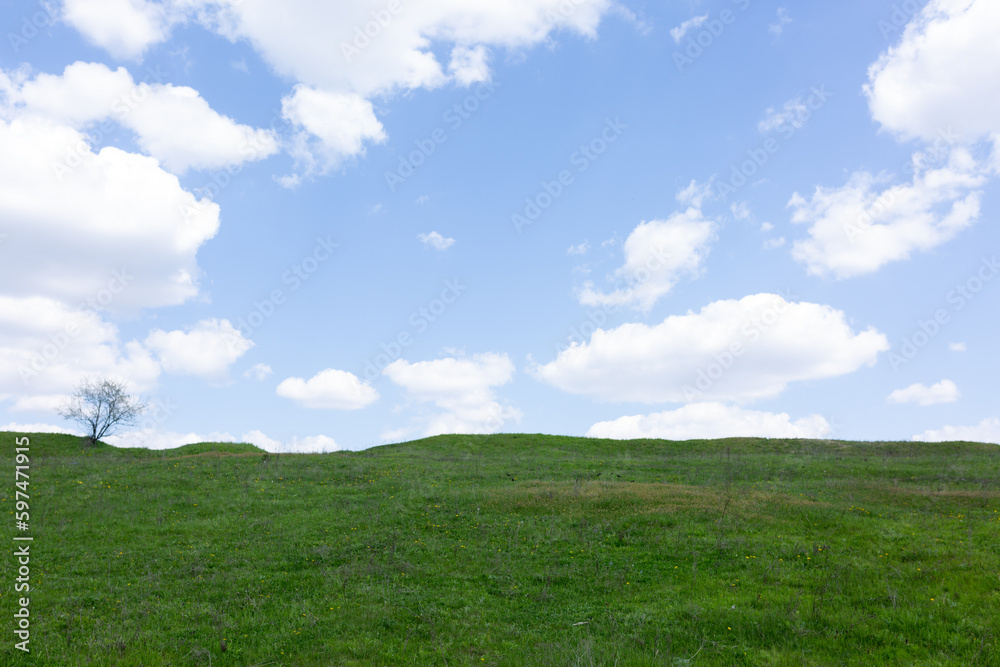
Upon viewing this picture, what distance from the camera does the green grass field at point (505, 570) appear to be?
12.3 m

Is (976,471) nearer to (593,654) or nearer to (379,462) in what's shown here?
(593,654)

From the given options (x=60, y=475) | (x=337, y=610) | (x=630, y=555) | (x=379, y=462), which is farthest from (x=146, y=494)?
(x=630, y=555)

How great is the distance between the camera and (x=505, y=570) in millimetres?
17094

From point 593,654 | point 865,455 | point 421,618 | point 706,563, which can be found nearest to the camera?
point 593,654

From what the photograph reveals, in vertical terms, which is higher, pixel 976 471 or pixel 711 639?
pixel 976 471

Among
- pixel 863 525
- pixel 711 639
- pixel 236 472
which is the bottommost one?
pixel 711 639

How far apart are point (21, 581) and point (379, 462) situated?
22.5m

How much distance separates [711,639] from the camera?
41.0 ft

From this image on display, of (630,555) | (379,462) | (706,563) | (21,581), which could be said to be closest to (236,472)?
(379,462)

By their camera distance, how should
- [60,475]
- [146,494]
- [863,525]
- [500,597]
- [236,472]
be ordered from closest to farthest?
[500,597] < [863,525] < [146,494] < [60,475] < [236,472]

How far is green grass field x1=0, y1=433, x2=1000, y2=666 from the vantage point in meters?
12.3

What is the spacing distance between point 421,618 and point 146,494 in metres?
19.8

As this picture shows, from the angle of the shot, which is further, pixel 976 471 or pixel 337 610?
pixel 976 471

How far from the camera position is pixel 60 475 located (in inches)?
1213
